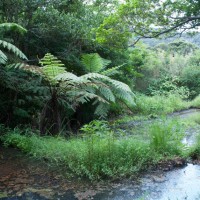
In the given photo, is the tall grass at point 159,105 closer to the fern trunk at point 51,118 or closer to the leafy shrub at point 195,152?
the fern trunk at point 51,118

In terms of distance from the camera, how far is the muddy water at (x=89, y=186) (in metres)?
3.14

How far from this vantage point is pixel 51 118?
5539 millimetres

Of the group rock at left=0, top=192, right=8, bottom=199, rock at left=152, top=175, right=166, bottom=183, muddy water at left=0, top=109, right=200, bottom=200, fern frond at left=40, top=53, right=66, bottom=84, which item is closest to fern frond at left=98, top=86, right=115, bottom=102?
fern frond at left=40, top=53, right=66, bottom=84

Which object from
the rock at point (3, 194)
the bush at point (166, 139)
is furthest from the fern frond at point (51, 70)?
the rock at point (3, 194)

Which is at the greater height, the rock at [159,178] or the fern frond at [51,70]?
the fern frond at [51,70]

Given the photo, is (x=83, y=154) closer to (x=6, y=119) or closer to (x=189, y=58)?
(x=6, y=119)

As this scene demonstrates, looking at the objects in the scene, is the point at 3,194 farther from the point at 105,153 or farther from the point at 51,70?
the point at 51,70

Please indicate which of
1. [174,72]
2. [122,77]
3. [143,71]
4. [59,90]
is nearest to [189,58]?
[174,72]

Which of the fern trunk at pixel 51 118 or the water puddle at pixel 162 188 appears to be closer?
the water puddle at pixel 162 188

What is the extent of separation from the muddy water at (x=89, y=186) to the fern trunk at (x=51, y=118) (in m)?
1.46

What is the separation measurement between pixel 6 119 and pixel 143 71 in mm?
10530

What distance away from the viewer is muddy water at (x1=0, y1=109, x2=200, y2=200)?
10.3 ft

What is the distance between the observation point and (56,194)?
319cm

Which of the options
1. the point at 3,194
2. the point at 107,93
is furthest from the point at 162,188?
the point at 107,93
